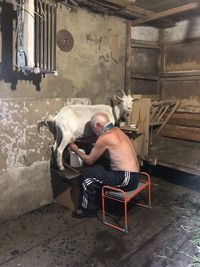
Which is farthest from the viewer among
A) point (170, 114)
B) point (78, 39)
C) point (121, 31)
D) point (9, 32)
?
point (170, 114)

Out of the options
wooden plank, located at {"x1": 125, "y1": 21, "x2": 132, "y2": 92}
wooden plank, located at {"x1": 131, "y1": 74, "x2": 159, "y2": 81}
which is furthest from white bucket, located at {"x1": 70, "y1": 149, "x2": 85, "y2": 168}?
wooden plank, located at {"x1": 131, "y1": 74, "x2": 159, "y2": 81}

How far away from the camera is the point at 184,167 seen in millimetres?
4262

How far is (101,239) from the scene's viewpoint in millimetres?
3092

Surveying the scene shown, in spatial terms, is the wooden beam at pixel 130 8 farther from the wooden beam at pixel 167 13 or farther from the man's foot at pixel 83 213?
the man's foot at pixel 83 213

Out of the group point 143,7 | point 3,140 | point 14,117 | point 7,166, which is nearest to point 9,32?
point 14,117

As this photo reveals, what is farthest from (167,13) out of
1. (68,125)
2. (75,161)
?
(75,161)

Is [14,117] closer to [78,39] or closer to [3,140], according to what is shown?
[3,140]

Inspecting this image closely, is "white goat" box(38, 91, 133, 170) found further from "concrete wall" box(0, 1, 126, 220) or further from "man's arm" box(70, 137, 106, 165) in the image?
"man's arm" box(70, 137, 106, 165)

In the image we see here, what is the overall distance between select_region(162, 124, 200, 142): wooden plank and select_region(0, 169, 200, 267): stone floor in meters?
1.52

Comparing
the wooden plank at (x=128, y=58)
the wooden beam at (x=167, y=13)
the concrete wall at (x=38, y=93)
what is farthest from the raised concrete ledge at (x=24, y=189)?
the wooden beam at (x=167, y=13)

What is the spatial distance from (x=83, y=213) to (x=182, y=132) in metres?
2.68

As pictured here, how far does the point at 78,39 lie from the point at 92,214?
8.31ft

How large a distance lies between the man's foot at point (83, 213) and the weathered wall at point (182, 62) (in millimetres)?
3030

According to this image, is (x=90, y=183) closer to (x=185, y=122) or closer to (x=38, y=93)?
(x=38, y=93)
